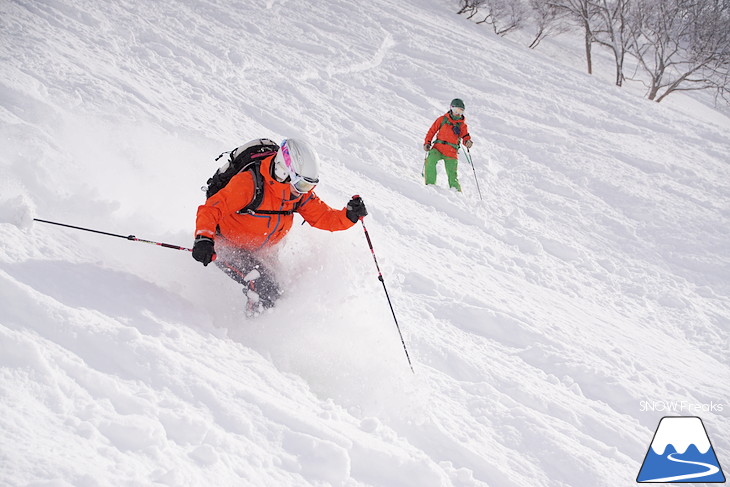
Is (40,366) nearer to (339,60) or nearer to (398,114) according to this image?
(398,114)

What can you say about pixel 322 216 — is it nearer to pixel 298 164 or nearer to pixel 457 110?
A: pixel 298 164

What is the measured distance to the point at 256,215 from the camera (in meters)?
4.30

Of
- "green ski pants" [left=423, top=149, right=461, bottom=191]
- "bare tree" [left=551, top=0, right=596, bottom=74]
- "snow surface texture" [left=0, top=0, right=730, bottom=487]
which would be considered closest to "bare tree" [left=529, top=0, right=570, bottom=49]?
"bare tree" [left=551, top=0, right=596, bottom=74]

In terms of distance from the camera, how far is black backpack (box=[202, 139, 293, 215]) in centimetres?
421

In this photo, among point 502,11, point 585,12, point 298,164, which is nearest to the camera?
point 298,164

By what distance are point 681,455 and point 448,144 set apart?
589 centimetres

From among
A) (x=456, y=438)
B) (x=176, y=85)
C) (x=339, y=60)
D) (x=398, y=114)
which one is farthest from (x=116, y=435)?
(x=339, y=60)

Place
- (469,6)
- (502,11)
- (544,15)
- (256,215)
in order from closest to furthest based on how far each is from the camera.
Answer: (256,215), (544,15), (502,11), (469,6)

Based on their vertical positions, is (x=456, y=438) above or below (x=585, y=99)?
below

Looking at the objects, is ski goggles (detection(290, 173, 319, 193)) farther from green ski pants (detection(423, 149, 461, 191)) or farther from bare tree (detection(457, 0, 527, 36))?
bare tree (detection(457, 0, 527, 36))

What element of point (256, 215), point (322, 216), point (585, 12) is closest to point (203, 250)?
point (256, 215)

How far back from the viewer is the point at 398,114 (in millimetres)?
11484

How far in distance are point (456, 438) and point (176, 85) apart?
7.89 m

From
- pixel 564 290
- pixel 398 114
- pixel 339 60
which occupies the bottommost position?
pixel 564 290
